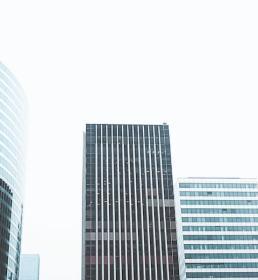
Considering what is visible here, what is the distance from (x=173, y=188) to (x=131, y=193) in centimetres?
1429

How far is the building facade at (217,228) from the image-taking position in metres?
150

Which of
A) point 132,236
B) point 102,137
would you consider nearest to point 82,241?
point 132,236

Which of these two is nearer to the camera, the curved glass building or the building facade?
the curved glass building

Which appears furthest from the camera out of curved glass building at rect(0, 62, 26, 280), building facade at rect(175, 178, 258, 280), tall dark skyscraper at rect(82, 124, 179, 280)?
tall dark skyscraper at rect(82, 124, 179, 280)

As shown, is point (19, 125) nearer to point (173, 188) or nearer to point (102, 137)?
point (102, 137)

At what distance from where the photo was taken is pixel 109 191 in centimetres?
16275

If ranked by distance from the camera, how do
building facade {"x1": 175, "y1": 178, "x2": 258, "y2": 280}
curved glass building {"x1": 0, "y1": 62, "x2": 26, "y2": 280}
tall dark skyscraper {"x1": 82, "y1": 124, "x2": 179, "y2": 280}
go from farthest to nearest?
tall dark skyscraper {"x1": 82, "y1": 124, "x2": 179, "y2": 280} < building facade {"x1": 175, "y1": 178, "x2": 258, "y2": 280} < curved glass building {"x1": 0, "y1": 62, "x2": 26, "y2": 280}

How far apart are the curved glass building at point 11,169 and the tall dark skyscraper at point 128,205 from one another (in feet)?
68.5

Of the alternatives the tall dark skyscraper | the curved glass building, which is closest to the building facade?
the tall dark skyscraper

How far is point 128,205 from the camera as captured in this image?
161m

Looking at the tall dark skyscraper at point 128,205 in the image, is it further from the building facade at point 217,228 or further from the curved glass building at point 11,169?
the curved glass building at point 11,169

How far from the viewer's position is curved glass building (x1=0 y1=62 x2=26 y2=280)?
14175 centimetres

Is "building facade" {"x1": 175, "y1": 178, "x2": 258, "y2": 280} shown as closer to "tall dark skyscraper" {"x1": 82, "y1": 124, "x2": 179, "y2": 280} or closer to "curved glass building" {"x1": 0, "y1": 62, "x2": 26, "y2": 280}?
"tall dark skyscraper" {"x1": 82, "y1": 124, "x2": 179, "y2": 280}

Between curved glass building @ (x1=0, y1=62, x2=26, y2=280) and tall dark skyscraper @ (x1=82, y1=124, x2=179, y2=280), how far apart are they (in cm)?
2089
